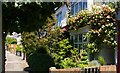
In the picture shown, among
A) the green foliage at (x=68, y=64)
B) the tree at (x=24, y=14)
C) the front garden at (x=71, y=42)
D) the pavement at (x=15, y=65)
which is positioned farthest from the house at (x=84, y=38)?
the tree at (x=24, y=14)

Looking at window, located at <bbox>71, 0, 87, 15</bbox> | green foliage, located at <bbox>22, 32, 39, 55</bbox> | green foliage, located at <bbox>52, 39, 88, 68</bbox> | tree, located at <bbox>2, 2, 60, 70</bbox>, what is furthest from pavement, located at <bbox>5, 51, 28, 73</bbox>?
tree, located at <bbox>2, 2, 60, 70</bbox>

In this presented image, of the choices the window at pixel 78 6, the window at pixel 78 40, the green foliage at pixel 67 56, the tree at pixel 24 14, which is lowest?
the green foliage at pixel 67 56

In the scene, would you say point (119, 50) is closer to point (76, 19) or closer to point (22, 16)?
point (22, 16)

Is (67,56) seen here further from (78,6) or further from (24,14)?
(24,14)

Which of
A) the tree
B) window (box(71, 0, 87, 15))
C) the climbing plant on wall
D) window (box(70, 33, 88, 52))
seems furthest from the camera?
window (box(71, 0, 87, 15))

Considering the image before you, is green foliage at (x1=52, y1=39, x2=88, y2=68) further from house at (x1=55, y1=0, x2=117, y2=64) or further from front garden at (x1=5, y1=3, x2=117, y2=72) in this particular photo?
house at (x1=55, y1=0, x2=117, y2=64)

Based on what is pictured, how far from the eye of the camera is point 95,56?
17812mm

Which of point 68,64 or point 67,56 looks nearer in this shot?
point 68,64

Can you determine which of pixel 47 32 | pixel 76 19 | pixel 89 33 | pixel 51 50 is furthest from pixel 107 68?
pixel 47 32

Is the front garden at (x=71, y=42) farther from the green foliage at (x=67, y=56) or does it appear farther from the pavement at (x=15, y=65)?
the pavement at (x=15, y=65)

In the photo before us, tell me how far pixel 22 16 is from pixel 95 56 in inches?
331

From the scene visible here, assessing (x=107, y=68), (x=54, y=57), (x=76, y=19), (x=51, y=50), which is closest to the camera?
(x=107, y=68)

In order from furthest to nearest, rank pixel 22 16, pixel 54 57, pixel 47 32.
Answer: pixel 47 32, pixel 54 57, pixel 22 16

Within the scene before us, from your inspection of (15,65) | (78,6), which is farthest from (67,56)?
(15,65)
